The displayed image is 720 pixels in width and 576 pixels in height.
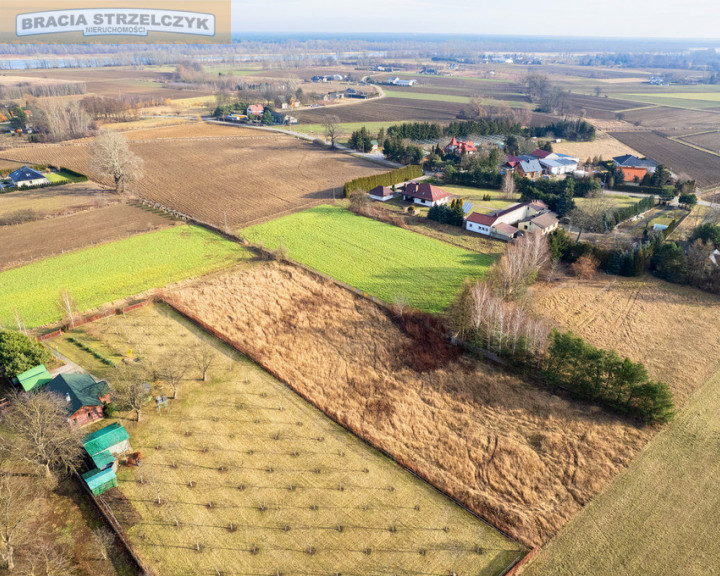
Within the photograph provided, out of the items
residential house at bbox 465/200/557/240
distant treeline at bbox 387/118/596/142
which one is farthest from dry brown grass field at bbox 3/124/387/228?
residential house at bbox 465/200/557/240

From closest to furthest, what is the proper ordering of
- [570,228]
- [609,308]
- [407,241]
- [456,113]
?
[609,308] < [407,241] < [570,228] < [456,113]

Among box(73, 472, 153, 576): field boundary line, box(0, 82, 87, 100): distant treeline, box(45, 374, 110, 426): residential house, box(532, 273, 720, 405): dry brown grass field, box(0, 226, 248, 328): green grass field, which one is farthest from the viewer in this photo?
box(0, 82, 87, 100): distant treeline

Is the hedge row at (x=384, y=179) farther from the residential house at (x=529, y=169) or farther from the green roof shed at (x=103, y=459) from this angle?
the green roof shed at (x=103, y=459)

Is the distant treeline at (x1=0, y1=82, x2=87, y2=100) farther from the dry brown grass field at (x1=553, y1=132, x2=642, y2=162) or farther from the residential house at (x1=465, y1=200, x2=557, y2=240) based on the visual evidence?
the residential house at (x1=465, y1=200, x2=557, y2=240)

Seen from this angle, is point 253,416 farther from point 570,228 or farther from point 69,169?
point 69,169

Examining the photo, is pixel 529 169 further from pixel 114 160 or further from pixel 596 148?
pixel 114 160

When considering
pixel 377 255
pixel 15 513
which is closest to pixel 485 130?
pixel 377 255

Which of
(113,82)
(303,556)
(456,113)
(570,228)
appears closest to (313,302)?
(303,556)
